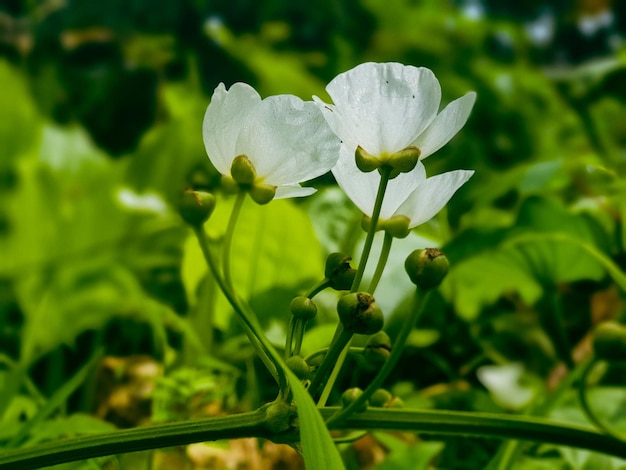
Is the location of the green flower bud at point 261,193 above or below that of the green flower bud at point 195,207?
above

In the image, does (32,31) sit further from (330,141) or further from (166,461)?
(330,141)

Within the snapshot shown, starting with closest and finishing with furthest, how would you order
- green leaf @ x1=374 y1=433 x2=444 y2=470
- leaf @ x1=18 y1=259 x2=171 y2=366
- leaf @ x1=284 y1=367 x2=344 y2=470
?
leaf @ x1=284 y1=367 x2=344 y2=470
green leaf @ x1=374 y1=433 x2=444 y2=470
leaf @ x1=18 y1=259 x2=171 y2=366

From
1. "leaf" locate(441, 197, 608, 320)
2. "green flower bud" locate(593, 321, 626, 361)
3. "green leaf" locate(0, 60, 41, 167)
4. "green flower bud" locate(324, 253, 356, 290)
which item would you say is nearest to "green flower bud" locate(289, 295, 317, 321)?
"green flower bud" locate(324, 253, 356, 290)

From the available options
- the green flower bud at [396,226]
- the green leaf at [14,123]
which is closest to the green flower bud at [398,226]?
the green flower bud at [396,226]

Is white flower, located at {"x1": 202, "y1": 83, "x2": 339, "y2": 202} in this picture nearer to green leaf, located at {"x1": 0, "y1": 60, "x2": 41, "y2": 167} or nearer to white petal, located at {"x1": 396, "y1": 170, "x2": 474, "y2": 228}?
white petal, located at {"x1": 396, "y1": 170, "x2": 474, "y2": 228}

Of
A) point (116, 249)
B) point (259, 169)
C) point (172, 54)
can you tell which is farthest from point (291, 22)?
point (259, 169)

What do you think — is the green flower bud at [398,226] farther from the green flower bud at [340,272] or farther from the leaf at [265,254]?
the leaf at [265,254]
